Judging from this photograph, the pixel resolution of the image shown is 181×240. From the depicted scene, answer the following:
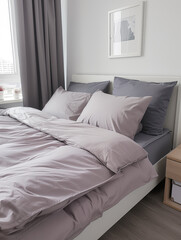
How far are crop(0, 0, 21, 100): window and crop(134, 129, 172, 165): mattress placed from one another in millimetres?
1968

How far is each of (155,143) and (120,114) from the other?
374mm

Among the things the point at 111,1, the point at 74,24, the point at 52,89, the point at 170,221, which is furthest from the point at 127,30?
the point at 170,221

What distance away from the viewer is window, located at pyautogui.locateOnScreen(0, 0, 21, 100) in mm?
2457

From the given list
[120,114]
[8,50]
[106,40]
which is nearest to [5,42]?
[8,50]

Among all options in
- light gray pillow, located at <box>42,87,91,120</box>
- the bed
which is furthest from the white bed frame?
light gray pillow, located at <box>42,87,91,120</box>

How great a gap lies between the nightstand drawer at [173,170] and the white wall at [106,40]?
2.64ft

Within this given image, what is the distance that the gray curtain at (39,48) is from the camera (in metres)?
2.31

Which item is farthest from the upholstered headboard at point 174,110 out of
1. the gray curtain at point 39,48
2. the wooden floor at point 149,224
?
the gray curtain at point 39,48

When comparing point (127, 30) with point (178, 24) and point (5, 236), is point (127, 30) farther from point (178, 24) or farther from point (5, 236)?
point (5, 236)

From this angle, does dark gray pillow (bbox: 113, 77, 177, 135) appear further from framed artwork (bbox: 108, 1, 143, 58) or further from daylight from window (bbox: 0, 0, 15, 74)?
daylight from window (bbox: 0, 0, 15, 74)

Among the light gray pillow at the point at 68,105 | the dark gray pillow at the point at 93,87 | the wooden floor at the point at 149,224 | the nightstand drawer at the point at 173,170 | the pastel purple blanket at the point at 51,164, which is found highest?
the dark gray pillow at the point at 93,87

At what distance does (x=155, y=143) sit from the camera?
4.93 ft

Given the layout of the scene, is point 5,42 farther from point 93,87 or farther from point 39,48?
point 93,87

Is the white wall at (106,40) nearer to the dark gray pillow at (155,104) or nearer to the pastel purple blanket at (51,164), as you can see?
the dark gray pillow at (155,104)
